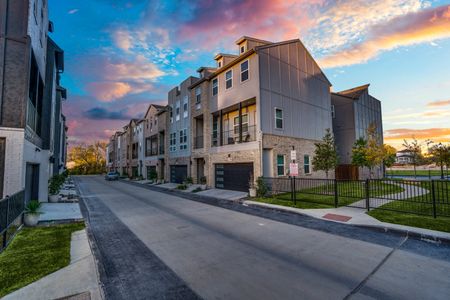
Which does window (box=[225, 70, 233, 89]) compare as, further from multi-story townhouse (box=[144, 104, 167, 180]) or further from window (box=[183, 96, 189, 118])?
multi-story townhouse (box=[144, 104, 167, 180])

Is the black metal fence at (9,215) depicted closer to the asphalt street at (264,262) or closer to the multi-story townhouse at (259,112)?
the asphalt street at (264,262)

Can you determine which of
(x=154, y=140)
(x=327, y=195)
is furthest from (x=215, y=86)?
(x=154, y=140)

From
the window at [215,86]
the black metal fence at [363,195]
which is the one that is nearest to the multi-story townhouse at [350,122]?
the black metal fence at [363,195]

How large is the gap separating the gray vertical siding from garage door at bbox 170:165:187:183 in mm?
12828

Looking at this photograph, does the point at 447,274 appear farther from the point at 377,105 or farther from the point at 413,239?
the point at 377,105

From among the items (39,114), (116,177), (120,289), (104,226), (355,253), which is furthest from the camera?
(116,177)

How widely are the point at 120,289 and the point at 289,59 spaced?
64.4 ft

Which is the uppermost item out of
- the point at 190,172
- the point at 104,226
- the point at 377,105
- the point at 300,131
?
the point at 377,105

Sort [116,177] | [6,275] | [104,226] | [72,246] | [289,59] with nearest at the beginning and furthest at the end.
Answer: [6,275]
[72,246]
[104,226]
[289,59]
[116,177]

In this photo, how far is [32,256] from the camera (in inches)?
211

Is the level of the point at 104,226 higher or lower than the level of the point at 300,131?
lower

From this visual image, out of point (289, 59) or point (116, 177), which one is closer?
point (289, 59)

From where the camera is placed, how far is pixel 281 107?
17625 mm

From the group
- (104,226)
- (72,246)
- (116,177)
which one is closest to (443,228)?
(72,246)
